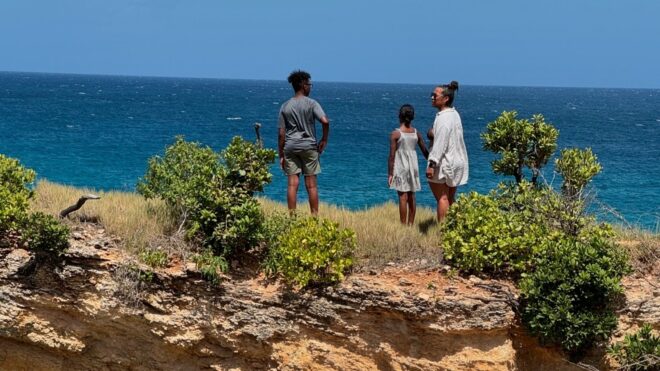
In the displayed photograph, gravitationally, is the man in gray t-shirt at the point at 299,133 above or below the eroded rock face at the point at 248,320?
above

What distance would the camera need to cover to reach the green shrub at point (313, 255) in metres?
10.4

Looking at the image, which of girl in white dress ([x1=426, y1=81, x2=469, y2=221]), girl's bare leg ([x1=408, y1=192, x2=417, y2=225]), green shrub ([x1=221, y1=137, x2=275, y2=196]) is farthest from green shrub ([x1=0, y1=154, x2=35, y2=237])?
girl in white dress ([x1=426, y1=81, x2=469, y2=221])

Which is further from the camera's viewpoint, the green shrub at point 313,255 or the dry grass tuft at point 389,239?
the dry grass tuft at point 389,239

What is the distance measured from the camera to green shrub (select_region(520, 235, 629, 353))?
9633 millimetres

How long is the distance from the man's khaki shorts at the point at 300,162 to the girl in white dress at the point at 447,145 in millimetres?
2126

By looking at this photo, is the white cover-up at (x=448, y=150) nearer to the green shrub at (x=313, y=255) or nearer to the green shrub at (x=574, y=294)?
the green shrub at (x=313, y=255)

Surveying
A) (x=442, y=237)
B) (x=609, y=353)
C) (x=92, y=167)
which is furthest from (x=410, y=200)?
(x=92, y=167)

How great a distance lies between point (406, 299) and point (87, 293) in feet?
17.6

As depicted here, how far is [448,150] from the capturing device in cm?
1164

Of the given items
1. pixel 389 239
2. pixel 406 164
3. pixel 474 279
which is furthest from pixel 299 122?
pixel 474 279

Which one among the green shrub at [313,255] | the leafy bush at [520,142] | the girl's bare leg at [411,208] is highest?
the leafy bush at [520,142]

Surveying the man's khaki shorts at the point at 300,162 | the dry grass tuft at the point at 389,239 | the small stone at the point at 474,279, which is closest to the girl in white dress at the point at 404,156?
the dry grass tuft at the point at 389,239

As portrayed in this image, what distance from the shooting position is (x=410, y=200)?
12430 mm

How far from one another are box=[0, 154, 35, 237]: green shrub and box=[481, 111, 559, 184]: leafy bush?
8760mm
